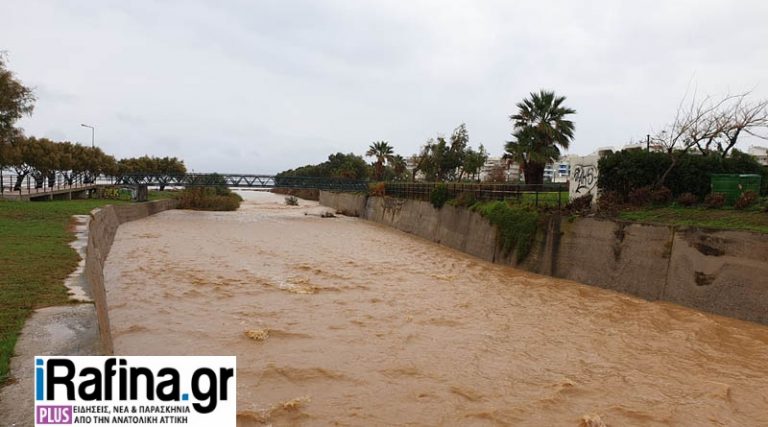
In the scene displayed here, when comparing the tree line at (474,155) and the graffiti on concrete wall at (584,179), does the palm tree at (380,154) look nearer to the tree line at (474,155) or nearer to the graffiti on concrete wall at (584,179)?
the tree line at (474,155)

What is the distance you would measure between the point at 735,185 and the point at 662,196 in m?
A: 1.93

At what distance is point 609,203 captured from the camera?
16031 millimetres

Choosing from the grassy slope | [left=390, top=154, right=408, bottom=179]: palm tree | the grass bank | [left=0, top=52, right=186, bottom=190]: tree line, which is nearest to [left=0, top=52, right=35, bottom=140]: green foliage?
[left=0, top=52, right=186, bottom=190]: tree line

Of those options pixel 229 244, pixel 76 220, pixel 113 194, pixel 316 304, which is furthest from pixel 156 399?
pixel 113 194

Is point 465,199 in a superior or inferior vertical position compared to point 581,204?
inferior

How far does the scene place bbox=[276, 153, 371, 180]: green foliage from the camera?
282 feet

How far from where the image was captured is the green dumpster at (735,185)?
45.8 ft

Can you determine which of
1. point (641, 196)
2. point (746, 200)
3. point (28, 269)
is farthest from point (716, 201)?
point (28, 269)

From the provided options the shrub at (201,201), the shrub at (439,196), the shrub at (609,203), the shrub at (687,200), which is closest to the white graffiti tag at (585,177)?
the shrub at (609,203)

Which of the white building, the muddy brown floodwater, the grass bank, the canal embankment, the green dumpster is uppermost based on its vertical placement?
the white building

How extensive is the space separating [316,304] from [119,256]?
11.4 metres

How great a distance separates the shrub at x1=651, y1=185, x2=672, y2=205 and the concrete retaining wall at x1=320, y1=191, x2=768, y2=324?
2.05 meters

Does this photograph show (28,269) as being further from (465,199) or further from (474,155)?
(474,155)

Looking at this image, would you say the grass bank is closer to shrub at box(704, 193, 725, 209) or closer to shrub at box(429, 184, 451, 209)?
shrub at box(704, 193, 725, 209)
